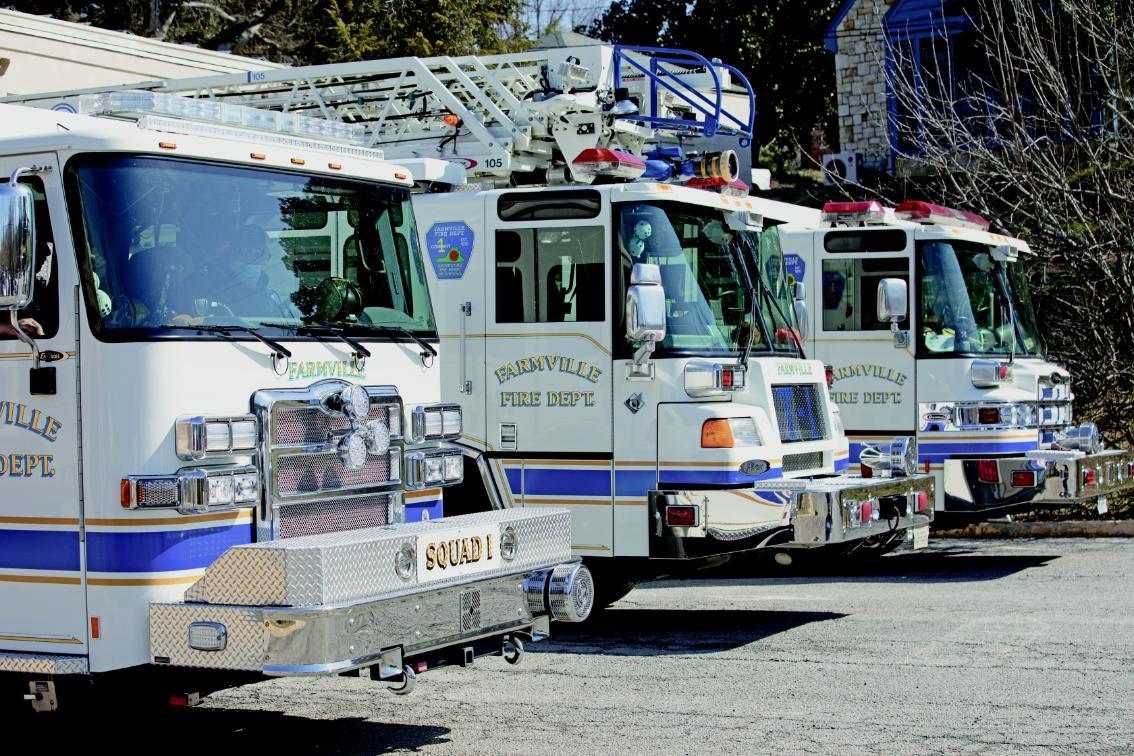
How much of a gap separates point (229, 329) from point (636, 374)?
341 cm

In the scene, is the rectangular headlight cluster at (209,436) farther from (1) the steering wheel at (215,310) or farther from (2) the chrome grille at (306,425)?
(1) the steering wheel at (215,310)

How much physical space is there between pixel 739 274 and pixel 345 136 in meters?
3.02

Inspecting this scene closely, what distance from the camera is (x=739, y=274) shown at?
29.8 feet

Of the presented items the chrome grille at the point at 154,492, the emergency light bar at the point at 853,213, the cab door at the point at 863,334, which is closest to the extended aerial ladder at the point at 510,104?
the emergency light bar at the point at 853,213

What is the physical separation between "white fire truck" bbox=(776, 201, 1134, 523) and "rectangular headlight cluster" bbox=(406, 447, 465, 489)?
538cm

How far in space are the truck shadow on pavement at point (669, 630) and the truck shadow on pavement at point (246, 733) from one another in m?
2.10

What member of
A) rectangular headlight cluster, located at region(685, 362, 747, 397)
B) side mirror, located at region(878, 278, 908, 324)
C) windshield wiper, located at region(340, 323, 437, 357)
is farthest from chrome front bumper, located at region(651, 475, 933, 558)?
side mirror, located at region(878, 278, 908, 324)

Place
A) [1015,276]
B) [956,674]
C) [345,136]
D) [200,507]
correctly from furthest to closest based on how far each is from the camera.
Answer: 1. [1015,276]
2. [956,674]
3. [345,136]
4. [200,507]

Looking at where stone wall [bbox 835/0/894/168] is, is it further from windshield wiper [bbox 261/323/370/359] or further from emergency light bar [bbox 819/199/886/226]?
windshield wiper [bbox 261/323/370/359]

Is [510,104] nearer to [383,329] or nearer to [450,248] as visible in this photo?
[450,248]

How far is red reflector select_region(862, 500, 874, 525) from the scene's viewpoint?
8781 mm

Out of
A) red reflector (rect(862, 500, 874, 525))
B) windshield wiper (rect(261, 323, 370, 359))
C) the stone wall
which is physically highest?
the stone wall

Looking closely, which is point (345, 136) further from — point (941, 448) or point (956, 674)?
point (941, 448)

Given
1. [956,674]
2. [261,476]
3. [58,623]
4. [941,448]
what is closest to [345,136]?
[261,476]
